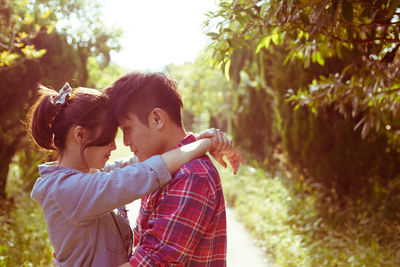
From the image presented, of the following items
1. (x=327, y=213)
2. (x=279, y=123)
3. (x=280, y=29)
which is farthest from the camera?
(x=279, y=123)

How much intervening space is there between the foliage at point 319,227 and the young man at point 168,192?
3.45 meters

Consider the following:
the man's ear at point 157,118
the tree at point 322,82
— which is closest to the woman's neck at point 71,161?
the man's ear at point 157,118

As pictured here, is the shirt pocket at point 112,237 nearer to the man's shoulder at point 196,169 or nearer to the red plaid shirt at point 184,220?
the red plaid shirt at point 184,220

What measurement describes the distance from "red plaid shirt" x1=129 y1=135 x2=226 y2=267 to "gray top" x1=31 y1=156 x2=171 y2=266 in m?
0.08

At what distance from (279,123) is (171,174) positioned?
6.48 m

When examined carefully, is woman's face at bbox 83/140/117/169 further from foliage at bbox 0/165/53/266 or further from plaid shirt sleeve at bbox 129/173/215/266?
foliage at bbox 0/165/53/266

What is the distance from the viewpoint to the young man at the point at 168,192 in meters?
1.60

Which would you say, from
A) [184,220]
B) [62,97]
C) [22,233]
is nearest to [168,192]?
[184,220]

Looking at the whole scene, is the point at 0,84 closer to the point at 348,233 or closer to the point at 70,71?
the point at 70,71

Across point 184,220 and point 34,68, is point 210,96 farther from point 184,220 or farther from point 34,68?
point 184,220

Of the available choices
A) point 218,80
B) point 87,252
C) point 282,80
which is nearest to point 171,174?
point 87,252

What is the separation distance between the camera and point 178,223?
159cm

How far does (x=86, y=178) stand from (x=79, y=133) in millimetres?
269

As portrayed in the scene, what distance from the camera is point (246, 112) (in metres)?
11.7
